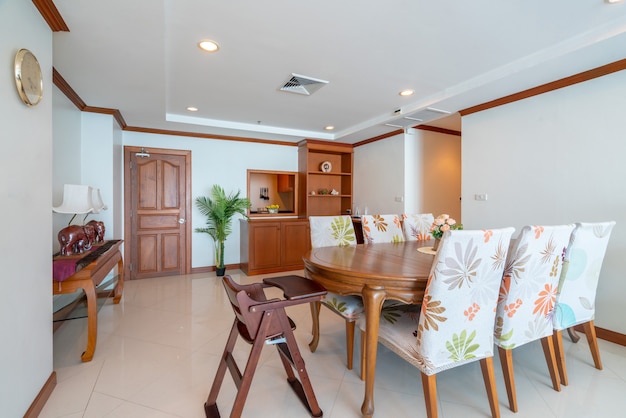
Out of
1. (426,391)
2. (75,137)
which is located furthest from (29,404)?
(75,137)

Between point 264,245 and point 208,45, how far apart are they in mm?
3086

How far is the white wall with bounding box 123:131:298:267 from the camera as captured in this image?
458 cm

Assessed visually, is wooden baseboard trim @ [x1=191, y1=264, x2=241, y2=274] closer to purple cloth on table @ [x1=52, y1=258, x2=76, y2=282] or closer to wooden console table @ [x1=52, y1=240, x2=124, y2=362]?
wooden console table @ [x1=52, y1=240, x2=124, y2=362]

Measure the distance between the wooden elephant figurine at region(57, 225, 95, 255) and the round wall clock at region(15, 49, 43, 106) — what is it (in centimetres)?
117

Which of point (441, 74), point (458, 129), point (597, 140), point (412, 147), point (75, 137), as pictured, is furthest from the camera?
point (458, 129)

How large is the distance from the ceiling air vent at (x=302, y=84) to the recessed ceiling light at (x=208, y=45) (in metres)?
0.75

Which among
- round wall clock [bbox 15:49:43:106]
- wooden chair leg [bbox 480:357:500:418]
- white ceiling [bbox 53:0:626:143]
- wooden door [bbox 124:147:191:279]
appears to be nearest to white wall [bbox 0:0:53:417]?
round wall clock [bbox 15:49:43:106]

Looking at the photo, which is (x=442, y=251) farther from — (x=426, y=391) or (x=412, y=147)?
(x=412, y=147)

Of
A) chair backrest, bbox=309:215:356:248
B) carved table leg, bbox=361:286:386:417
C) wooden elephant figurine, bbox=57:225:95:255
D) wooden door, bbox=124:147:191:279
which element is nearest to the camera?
carved table leg, bbox=361:286:386:417

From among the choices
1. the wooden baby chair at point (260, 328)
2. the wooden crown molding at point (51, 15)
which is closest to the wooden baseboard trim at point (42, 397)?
the wooden baby chair at point (260, 328)

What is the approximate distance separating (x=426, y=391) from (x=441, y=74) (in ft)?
8.81

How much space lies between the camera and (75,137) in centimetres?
321

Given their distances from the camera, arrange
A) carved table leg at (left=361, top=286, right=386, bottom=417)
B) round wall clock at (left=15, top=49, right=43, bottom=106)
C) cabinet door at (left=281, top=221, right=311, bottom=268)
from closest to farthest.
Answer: round wall clock at (left=15, top=49, right=43, bottom=106)
carved table leg at (left=361, top=286, right=386, bottom=417)
cabinet door at (left=281, top=221, right=311, bottom=268)

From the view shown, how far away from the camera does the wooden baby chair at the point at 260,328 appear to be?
1.37m
